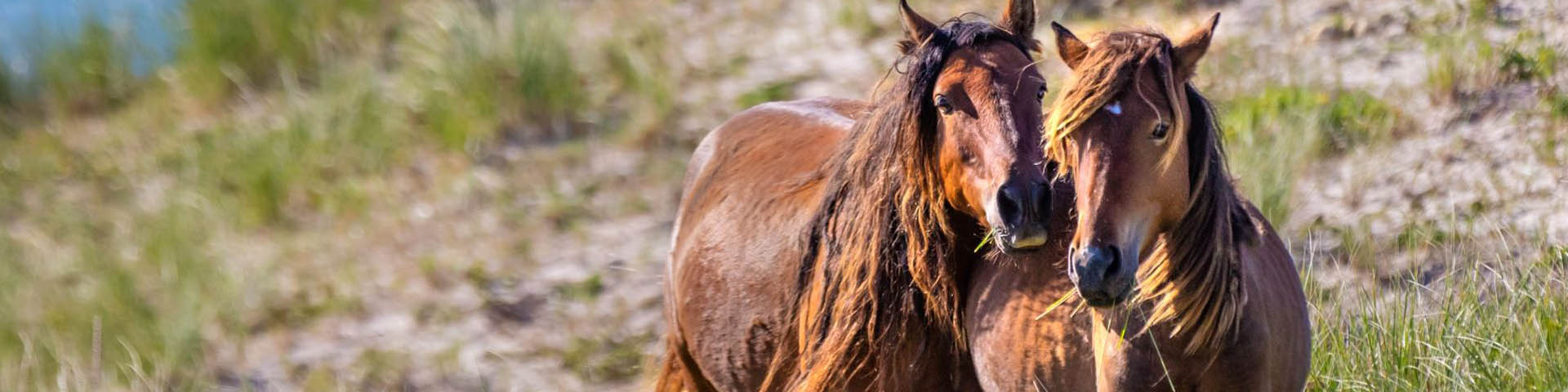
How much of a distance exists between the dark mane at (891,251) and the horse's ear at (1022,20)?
5 cm

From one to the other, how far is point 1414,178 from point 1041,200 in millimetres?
3196

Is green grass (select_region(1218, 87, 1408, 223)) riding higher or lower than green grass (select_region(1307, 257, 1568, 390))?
lower

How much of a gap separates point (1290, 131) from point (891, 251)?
2853mm

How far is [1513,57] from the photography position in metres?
5.83

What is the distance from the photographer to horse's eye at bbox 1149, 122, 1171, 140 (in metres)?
2.65

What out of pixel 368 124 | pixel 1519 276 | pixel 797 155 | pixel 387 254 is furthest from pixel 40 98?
pixel 1519 276

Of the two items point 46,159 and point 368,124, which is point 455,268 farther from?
point 46,159

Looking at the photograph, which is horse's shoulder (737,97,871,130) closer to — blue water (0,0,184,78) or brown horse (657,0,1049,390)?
brown horse (657,0,1049,390)

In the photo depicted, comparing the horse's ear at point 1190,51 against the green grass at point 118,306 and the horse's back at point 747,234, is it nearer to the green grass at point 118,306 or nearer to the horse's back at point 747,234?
the horse's back at point 747,234

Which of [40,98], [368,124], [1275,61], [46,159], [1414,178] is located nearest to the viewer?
[1414,178]

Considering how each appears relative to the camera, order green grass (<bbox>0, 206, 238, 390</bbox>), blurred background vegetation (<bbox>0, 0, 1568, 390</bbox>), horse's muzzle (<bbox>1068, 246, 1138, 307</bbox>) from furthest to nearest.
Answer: green grass (<bbox>0, 206, 238, 390</bbox>)
blurred background vegetation (<bbox>0, 0, 1568, 390</bbox>)
horse's muzzle (<bbox>1068, 246, 1138, 307</bbox>)

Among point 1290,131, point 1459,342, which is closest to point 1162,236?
point 1459,342

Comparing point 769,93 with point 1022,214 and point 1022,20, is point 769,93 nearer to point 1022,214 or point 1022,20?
point 1022,20

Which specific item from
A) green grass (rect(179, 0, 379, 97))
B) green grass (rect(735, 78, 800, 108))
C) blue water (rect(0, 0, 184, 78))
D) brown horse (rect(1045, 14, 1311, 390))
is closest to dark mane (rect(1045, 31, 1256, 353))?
brown horse (rect(1045, 14, 1311, 390))
